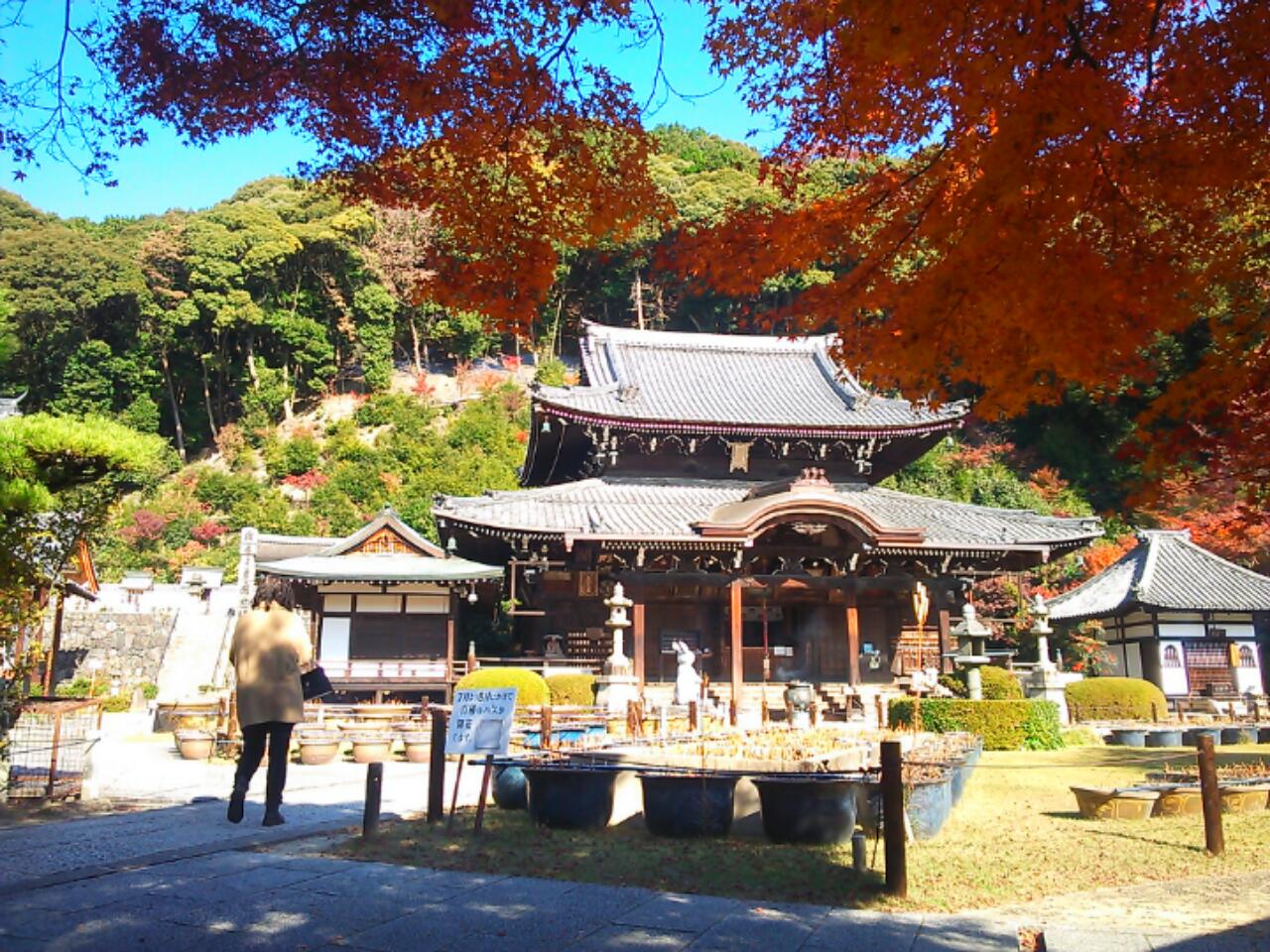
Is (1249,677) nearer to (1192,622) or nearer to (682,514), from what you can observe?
(1192,622)

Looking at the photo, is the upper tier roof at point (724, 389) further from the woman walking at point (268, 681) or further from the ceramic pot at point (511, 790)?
the woman walking at point (268, 681)

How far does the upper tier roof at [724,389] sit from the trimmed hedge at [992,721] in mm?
7485

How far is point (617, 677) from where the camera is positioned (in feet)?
57.3

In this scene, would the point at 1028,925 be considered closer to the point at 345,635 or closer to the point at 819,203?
the point at 819,203

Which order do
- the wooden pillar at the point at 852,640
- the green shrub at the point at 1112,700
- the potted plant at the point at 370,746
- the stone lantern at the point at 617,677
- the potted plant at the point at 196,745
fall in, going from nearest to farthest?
the potted plant at the point at 370,746
the potted plant at the point at 196,745
the stone lantern at the point at 617,677
the wooden pillar at the point at 852,640
the green shrub at the point at 1112,700

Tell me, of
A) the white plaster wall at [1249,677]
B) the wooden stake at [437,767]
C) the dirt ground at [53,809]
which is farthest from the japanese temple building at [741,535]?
the wooden stake at [437,767]

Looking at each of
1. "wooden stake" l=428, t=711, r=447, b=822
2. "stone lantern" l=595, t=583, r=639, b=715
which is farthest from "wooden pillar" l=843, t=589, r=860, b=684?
"wooden stake" l=428, t=711, r=447, b=822

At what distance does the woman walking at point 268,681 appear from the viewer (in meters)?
6.57

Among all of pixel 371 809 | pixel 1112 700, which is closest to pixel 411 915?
pixel 371 809

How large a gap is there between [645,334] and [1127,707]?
16324 mm

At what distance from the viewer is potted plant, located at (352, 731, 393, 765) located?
13.2 metres

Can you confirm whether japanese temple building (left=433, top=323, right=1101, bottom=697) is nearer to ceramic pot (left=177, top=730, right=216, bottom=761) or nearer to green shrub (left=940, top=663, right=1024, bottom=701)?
green shrub (left=940, top=663, right=1024, bottom=701)

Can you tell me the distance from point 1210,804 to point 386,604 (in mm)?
19706

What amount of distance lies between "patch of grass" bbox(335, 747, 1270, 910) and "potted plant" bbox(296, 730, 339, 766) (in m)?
6.26
